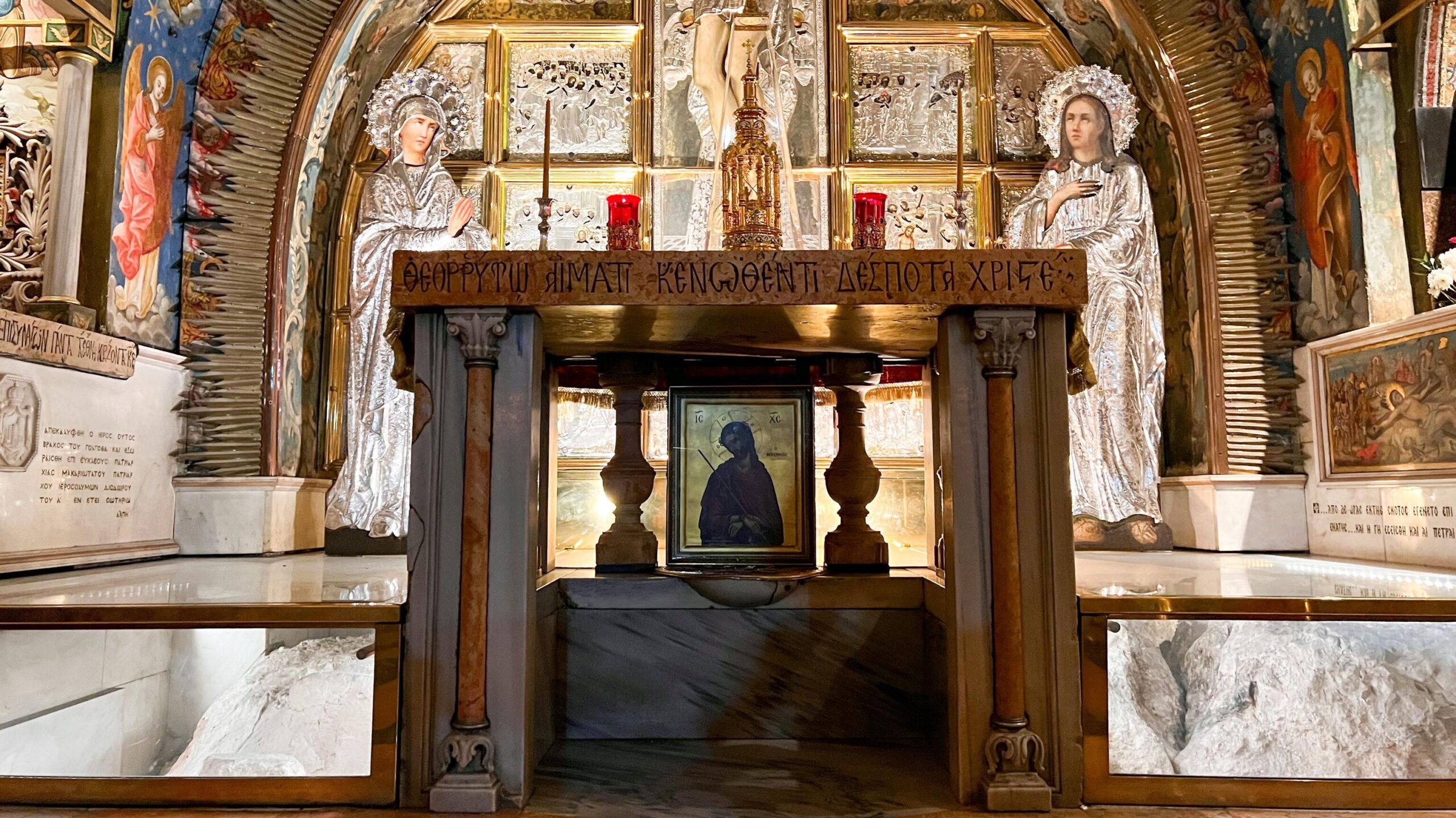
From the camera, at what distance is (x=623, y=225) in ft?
9.85

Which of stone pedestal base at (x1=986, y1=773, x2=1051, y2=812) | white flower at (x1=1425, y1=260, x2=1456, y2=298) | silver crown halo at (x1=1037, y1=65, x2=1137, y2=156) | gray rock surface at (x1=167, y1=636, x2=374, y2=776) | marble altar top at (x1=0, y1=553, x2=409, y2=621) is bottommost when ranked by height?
stone pedestal base at (x1=986, y1=773, x2=1051, y2=812)

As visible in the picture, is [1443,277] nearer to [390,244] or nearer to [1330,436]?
[1330,436]

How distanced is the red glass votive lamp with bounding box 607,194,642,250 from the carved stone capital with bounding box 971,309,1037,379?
3.74 feet

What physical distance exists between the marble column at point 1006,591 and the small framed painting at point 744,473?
1.09 m

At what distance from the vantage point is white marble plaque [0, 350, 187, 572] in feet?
12.7

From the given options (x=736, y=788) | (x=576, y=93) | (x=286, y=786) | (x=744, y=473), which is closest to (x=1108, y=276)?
(x=744, y=473)

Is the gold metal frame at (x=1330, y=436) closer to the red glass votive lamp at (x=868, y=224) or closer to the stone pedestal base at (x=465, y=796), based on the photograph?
the red glass votive lamp at (x=868, y=224)

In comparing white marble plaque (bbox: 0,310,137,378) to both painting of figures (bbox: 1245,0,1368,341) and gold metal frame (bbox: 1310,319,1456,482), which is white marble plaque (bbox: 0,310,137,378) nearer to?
gold metal frame (bbox: 1310,319,1456,482)

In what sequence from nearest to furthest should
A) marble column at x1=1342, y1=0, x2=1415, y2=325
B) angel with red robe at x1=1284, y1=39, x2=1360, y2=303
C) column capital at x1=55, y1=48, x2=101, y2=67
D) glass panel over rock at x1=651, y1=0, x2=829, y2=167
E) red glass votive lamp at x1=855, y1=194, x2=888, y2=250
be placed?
red glass votive lamp at x1=855, y1=194, x2=888, y2=250 < column capital at x1=55, y1=48, x2=101, y2=67 < marble column at x1=1342, y1=0, x2=1415, y2=325 < angel with red robe at x1=1284, y1=39, x2=1360, y2=303 < glass panel over rock at x1=651, y1=0, x2=829, y2=167

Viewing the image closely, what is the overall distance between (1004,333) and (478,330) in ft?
4.43

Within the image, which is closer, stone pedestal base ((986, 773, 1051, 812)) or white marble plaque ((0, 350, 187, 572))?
stone pedestal base ((986, 773, 1051, 812))

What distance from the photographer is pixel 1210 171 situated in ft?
18.2

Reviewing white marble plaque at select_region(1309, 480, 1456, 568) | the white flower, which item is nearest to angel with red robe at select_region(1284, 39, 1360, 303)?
the white flower

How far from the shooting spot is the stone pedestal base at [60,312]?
4273 mm
